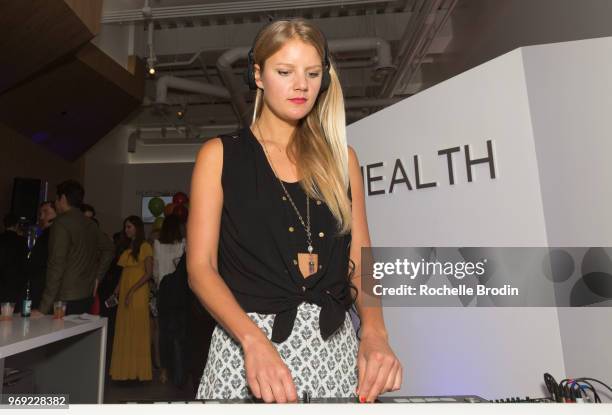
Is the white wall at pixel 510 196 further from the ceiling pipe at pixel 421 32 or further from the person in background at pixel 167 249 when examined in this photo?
the ceiling pipe at pixel 421 32

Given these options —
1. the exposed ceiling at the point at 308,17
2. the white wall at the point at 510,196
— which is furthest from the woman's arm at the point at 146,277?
the white wall at the point at 510,196

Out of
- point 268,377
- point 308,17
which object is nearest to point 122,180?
point 308,17

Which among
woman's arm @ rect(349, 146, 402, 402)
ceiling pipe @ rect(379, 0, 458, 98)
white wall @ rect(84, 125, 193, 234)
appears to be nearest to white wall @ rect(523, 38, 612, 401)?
woman's arm @ rect(349, 146, 402, 402)

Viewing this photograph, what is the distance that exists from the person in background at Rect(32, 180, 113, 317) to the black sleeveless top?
2.86 m

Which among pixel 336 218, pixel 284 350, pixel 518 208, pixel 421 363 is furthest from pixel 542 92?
pixel 284 350

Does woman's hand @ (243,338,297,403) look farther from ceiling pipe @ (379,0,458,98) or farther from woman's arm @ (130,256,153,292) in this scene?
ceiling pipe @ (379,0,458,98)

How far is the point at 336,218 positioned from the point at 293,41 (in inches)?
13.0

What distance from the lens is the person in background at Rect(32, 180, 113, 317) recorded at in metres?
3.25

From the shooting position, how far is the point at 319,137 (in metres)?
0.98

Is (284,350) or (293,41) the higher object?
(293,41)

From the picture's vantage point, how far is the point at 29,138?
6.89 m

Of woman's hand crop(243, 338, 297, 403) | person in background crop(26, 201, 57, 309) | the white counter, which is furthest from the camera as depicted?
person in background crop(26, 201, 57, 309)

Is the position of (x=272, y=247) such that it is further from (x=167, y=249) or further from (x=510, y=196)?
(x=167, y=249)

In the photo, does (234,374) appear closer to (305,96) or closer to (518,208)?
(305,96)
